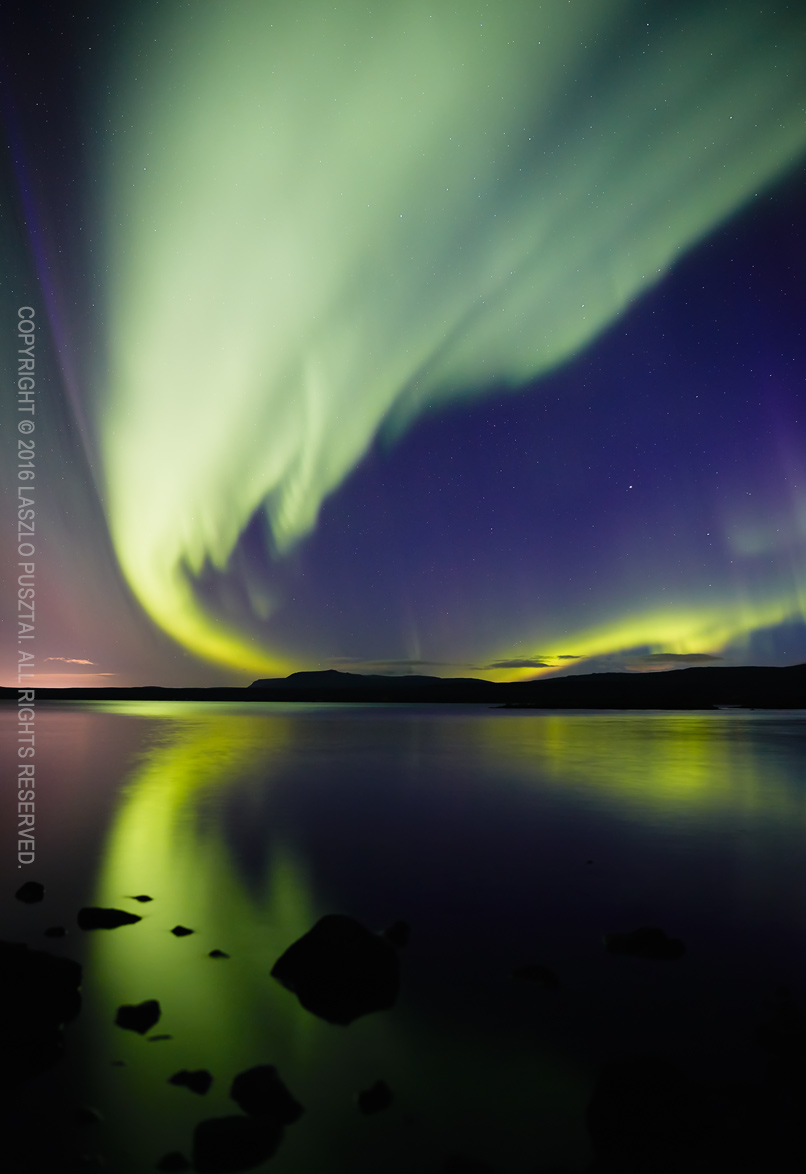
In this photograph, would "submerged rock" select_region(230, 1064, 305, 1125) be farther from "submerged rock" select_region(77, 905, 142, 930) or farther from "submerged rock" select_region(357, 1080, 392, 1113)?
"submerged rock" select_region(77, 905, 142, 930)

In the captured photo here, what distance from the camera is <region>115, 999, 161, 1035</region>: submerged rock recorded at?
23.4 ft

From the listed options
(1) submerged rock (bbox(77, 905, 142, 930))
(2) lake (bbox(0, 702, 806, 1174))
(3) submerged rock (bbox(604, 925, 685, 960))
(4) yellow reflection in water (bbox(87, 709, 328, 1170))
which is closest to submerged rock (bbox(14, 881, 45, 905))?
(2) lake (bbox(0, 702, 806, 1174))

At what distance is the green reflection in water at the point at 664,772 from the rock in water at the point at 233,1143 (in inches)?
706

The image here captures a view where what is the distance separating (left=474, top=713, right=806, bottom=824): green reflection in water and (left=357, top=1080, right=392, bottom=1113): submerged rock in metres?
16.9

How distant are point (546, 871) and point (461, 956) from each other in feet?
18.7

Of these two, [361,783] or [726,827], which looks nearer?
[726,827]

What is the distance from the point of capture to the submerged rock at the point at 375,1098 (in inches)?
225

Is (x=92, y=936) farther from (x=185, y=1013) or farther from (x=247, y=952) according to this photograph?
(x=185, y=1013)

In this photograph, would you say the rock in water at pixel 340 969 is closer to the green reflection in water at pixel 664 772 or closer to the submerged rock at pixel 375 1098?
the submerged rock at pixel 375 1098

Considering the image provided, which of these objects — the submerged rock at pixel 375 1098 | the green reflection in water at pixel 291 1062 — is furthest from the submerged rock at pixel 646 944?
the submerged rock at pixel 375 1098

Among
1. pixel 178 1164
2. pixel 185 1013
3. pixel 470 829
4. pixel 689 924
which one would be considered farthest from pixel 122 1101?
pixel 470 829

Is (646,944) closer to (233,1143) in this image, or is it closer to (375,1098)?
(375,1098)

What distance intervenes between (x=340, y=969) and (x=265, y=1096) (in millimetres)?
2306

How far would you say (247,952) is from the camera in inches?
368
